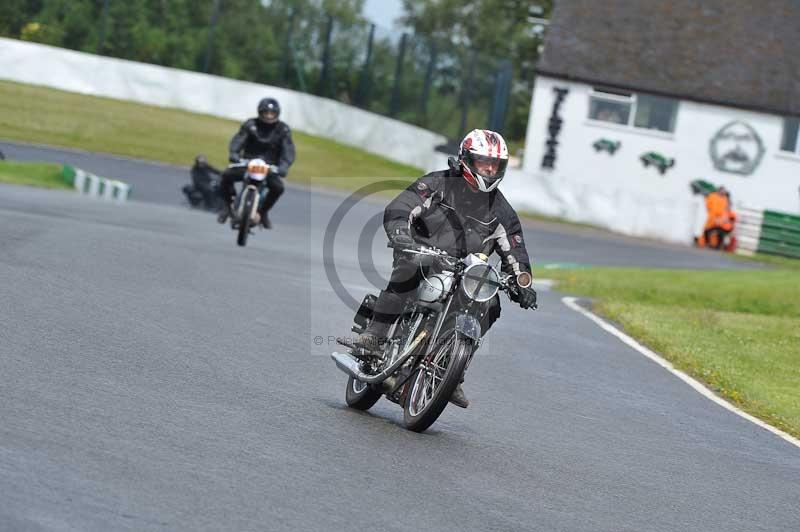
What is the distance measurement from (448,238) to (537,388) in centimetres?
312

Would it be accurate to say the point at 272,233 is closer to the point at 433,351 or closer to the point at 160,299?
the point at 160,299

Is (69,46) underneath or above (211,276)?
above

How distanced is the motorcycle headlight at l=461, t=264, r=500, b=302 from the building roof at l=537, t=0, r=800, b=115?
39.3 m

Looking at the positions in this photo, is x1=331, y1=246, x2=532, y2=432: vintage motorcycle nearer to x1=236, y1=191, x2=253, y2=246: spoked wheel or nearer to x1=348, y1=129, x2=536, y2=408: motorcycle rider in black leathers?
x1=348, y1=129, x2=536, y2=408: motorcycle rider in black leathers

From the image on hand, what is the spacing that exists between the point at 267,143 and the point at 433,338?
12.1 meters

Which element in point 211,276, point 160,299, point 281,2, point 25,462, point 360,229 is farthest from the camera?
point 281,2

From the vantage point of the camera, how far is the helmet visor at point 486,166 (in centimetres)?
859

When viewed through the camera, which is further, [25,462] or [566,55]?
[566,55]

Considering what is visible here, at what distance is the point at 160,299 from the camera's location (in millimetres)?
12656

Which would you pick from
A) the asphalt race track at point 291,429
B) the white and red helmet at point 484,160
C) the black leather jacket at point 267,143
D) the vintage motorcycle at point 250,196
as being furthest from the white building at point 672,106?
the white and red helmet at point 484,160

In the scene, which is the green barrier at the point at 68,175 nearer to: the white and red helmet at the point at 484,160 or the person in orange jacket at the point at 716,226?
the person in orange jacket at the point at 716,226

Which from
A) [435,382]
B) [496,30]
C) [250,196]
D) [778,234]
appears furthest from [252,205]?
[496,30]

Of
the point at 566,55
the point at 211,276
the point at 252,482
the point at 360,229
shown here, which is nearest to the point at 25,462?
the point at 252,482

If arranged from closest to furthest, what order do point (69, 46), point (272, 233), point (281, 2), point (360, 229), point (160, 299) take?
point (160, 299), point (272, 233), point (360, 229), point (69, 46), point (281, 2)
